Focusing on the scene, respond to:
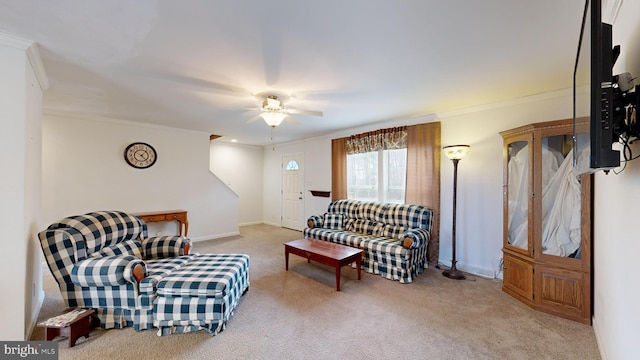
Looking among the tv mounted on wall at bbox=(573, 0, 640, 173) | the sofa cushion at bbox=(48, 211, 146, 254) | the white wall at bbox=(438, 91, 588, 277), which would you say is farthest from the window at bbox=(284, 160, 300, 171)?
the tv mounted on wall at bbox=(573, 0, 640, 173)

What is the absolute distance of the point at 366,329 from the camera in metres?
2.26

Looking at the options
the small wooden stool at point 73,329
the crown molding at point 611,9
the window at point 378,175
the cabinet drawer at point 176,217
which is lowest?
the small wooden stool at point 73,329

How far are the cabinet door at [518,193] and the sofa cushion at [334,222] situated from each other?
2442 millimetres

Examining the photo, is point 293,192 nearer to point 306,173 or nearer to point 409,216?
point 306,173

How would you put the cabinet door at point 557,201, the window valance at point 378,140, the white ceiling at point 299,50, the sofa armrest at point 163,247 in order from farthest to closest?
the window valance at point 378,140 → the sofa armrest at point 163,247 → the cabinet door at point 557,201 → the white ceiling at point 299,50

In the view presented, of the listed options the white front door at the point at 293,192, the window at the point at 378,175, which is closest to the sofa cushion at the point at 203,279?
the window at the point at 378,175

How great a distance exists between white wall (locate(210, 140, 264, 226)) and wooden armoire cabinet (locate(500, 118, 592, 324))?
599 centimetres

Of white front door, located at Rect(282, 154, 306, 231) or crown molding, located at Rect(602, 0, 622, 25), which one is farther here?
white front door, located at Rect(282, 154, 306, 231)

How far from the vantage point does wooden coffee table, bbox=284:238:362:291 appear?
3.07 m

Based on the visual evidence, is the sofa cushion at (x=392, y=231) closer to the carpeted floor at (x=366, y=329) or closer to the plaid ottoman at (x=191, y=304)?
the carpeted floor at (x=366, y=329)

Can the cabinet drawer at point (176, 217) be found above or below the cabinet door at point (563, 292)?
above

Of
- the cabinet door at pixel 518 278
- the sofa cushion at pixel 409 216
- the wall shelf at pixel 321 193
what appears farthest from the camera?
the wall shelf at pixel 321 193

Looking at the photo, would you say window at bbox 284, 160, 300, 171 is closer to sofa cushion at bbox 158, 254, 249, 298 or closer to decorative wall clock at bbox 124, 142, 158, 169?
decorative wall clock at bbox 124, 142, 158, 169

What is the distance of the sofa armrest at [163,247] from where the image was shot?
2895 mm
